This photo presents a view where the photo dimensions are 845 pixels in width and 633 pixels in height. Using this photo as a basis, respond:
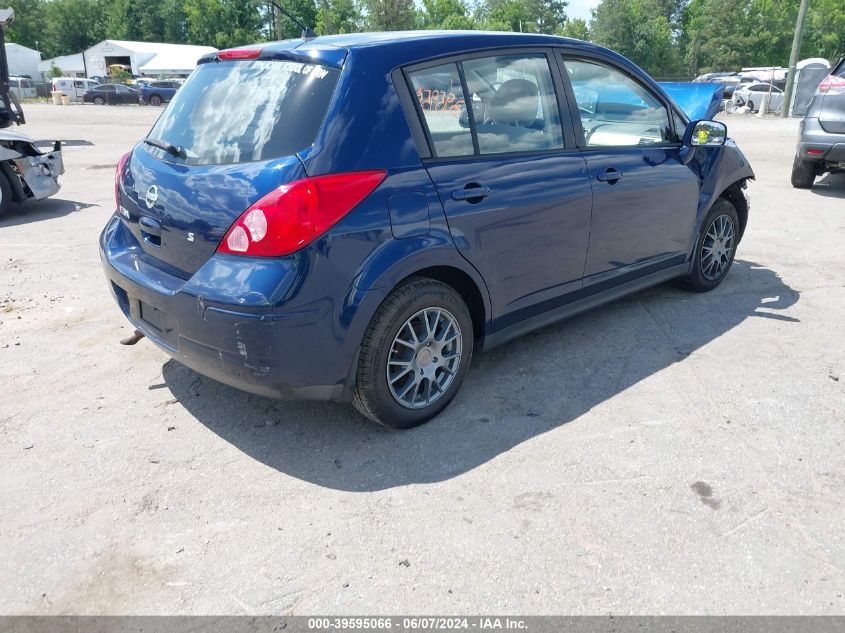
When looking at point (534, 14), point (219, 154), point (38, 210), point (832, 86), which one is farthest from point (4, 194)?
point (534, 14)

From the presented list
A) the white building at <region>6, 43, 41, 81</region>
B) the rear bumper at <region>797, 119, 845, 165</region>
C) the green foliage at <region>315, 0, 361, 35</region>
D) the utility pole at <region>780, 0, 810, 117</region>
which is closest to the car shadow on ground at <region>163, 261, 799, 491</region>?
the rear bumper at <region>797, 119, 845, 165</region>

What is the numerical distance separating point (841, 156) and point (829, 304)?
4.86 metres

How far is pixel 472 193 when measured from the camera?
3535 mm

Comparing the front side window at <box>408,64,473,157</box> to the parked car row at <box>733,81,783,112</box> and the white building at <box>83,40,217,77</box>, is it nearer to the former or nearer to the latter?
the parked car row at <box>733,81,783,112</box>

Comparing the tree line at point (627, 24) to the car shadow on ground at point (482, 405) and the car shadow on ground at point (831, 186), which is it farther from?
the car shadow on ground at point (482, 405)

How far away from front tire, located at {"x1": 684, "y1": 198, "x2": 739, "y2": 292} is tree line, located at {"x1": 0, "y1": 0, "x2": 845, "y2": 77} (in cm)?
5714

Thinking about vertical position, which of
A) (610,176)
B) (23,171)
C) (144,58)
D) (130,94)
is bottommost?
(130,94)

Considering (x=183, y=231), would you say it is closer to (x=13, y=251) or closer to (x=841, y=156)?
(x=13, y=251)

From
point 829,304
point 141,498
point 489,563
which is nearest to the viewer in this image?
point 489,563

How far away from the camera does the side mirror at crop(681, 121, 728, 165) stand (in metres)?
4.86

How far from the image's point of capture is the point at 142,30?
88.7 meters

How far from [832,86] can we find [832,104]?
26 centimetres

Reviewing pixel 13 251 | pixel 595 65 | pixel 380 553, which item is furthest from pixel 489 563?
pixel 13 251

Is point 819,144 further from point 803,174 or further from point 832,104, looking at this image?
point 803,174
